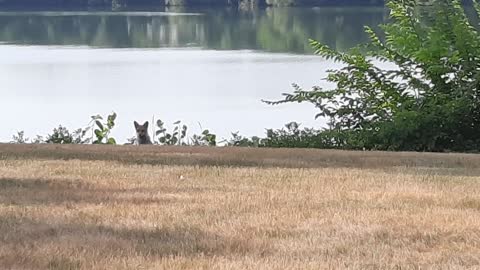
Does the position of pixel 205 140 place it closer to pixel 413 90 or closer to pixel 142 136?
pixel 142 136

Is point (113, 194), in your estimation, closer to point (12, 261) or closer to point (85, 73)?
point (12, 261)

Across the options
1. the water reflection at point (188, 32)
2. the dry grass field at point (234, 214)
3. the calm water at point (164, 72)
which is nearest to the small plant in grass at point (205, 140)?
the calm water at point (164, 72)

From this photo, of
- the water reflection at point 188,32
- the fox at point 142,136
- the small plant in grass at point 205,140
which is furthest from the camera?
the water reflection at point 188,32

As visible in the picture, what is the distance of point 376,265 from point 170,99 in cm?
2129

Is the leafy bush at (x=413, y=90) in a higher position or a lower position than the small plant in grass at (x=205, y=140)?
higher

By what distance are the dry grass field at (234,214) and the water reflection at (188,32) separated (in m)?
28.4

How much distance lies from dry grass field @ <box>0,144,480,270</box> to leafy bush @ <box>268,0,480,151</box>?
15.0 feet

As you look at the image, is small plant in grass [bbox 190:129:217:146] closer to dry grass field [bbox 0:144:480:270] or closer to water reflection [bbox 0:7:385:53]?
dry grass field [bbox 0:144:480:270]

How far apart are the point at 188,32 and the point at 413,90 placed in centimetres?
4180

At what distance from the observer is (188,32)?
188 ft

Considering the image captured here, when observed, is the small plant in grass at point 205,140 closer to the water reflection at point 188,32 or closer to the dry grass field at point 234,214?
the dry grass field at point 234,214

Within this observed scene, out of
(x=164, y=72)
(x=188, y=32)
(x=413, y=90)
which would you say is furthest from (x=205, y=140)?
(x=188, y=32)

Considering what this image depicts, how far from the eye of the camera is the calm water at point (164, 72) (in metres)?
22.7

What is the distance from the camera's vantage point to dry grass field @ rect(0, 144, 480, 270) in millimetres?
5164
